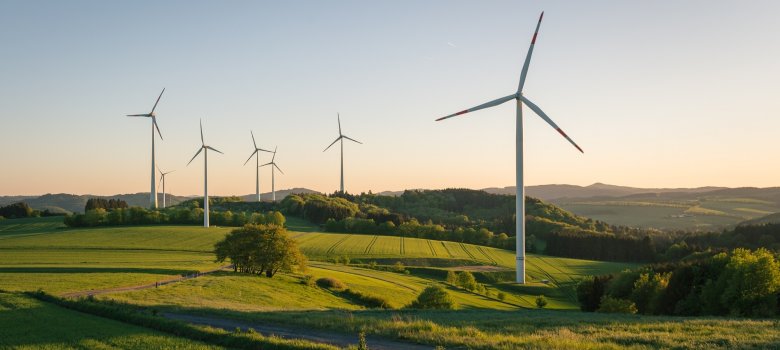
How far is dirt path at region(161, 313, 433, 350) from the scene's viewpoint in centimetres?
2744

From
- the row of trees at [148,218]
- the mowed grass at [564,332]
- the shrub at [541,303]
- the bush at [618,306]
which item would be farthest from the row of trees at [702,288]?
the row of trees at [148,218]

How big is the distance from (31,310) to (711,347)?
129ft

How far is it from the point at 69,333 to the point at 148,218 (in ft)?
461

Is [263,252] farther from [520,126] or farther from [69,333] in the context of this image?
[69,333]

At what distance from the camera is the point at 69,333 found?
31.7 m

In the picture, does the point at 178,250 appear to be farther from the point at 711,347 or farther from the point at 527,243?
the point at 711,347

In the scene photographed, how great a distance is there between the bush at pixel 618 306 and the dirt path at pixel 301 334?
43692 mm

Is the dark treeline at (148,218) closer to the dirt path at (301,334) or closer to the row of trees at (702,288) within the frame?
the row of trees at (702,288)

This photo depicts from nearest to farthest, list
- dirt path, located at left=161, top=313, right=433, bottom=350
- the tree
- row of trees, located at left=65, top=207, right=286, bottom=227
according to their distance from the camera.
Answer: dirt path, located at left=161, top=313, right=433, bottom=350 < the tree < row of trees, located at left=65, top=207, right=286, bottom=227

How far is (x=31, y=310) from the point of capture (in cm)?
3994

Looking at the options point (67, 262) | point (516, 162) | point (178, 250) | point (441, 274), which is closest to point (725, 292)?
point (516, 162)

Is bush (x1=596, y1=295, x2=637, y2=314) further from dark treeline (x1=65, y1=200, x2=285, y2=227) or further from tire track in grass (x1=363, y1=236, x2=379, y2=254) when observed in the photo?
dark treeline (x1=65, y1=200, x2=285, y2=227)

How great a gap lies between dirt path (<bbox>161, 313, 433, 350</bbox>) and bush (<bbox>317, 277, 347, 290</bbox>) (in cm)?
3911

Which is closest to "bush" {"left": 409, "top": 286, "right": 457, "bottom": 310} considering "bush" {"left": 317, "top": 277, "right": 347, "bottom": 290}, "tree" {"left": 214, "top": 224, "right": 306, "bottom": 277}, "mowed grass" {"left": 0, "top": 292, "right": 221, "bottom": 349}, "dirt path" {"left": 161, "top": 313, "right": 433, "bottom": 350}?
"bush" {"left": 317, "top": 277, "right": 347, "bottom": 290}
